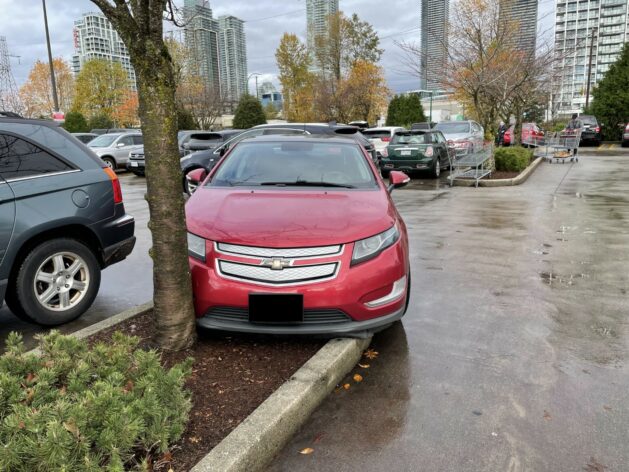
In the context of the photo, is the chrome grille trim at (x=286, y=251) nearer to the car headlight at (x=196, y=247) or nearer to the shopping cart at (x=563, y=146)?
the car headlight at (x=196, y=247)

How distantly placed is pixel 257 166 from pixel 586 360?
10.6ft

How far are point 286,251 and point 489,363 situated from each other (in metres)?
1.64

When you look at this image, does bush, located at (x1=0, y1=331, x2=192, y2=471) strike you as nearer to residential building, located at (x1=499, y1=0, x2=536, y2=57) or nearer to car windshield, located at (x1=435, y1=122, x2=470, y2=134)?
car windshield, located at (x1=435, y1=122, x2=470, y2=134)

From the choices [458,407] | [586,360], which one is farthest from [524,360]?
[458,407]

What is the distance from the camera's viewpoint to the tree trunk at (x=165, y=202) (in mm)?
3016

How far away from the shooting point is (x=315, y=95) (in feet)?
142

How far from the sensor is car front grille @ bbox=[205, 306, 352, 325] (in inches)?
134

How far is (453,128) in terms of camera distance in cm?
2217

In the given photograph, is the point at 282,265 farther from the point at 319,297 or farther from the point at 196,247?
the point at 196,247

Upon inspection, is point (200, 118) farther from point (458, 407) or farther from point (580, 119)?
point (458, 407)

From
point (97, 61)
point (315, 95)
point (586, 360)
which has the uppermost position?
point (97, 61)

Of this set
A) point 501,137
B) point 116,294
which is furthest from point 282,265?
point 501,137

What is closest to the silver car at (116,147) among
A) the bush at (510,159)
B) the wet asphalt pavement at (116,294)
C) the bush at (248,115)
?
the bush at (510,159)

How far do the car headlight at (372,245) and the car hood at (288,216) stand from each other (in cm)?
4
